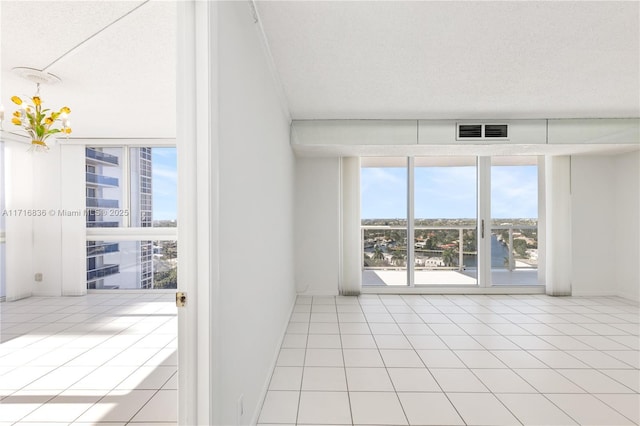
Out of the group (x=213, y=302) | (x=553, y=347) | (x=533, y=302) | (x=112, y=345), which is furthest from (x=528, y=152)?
(x=112, y=345)

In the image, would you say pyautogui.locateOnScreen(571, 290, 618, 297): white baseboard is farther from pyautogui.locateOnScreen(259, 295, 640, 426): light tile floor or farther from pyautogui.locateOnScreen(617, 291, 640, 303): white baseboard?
pyautogui.locateOnScreen(259, 295, 640, 426): light tile floor

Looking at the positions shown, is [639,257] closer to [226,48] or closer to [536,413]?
[536,413]

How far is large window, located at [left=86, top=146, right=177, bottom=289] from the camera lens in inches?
198

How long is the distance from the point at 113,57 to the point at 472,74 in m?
3.11

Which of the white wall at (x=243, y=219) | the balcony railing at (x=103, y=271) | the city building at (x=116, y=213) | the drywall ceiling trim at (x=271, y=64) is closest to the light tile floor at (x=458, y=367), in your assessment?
the white wall at (x=243, y=219)

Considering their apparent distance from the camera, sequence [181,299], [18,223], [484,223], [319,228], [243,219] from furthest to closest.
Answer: [484,223]
[319,228]
[18,223]
[243,219]
[181,299]

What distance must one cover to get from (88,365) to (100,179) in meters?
3.60

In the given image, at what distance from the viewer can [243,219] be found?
1.60 metres

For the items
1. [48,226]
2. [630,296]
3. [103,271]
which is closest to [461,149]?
[630,296]

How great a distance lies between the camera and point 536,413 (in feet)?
6.38

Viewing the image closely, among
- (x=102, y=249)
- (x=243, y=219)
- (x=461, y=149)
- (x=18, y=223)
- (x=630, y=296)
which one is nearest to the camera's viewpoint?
(x=243, y=219)

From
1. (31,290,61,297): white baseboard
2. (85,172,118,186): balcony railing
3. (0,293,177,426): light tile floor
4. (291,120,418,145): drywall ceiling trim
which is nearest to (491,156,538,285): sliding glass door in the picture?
(291,120,418,145): drywall ceiling trim

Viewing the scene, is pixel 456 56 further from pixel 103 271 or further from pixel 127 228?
pixel 103 271

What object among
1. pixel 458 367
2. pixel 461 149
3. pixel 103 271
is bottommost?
pixel 458 367
